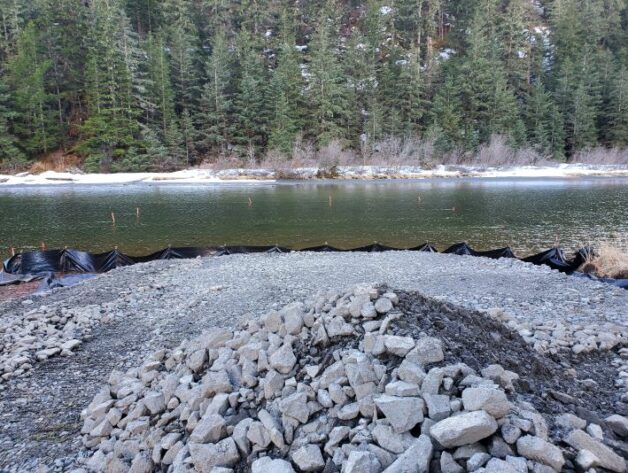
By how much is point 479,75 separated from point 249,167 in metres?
38.2

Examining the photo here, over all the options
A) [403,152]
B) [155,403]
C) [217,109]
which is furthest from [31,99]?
[155,403]

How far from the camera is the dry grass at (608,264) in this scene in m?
11.9

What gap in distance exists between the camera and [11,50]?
195ft

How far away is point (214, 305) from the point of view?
28.2 feet

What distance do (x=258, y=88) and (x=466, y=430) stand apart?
61.5 m

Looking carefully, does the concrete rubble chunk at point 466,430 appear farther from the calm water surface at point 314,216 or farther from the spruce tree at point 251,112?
the spruce tree at point 251,112

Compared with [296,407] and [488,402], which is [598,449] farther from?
[296,407]

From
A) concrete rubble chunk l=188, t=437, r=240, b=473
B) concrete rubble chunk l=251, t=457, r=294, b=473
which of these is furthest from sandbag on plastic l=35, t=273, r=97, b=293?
concrete rubble chunk l=251, t=457, r=294, b=473

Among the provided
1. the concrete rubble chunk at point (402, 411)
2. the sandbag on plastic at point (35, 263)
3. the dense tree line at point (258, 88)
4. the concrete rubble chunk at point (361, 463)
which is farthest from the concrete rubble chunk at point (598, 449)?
the dense tree line at point (258, 88)

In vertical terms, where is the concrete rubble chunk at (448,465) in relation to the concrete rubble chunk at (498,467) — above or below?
below

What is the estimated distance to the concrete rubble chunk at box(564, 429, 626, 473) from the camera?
8.74 ft

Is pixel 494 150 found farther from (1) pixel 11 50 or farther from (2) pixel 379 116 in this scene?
(1) pixel 11 50

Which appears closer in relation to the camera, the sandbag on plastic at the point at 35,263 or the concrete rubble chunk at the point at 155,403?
the concrete rubble chunk at the point at 155,403

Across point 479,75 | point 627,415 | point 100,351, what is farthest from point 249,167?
point 627,415
